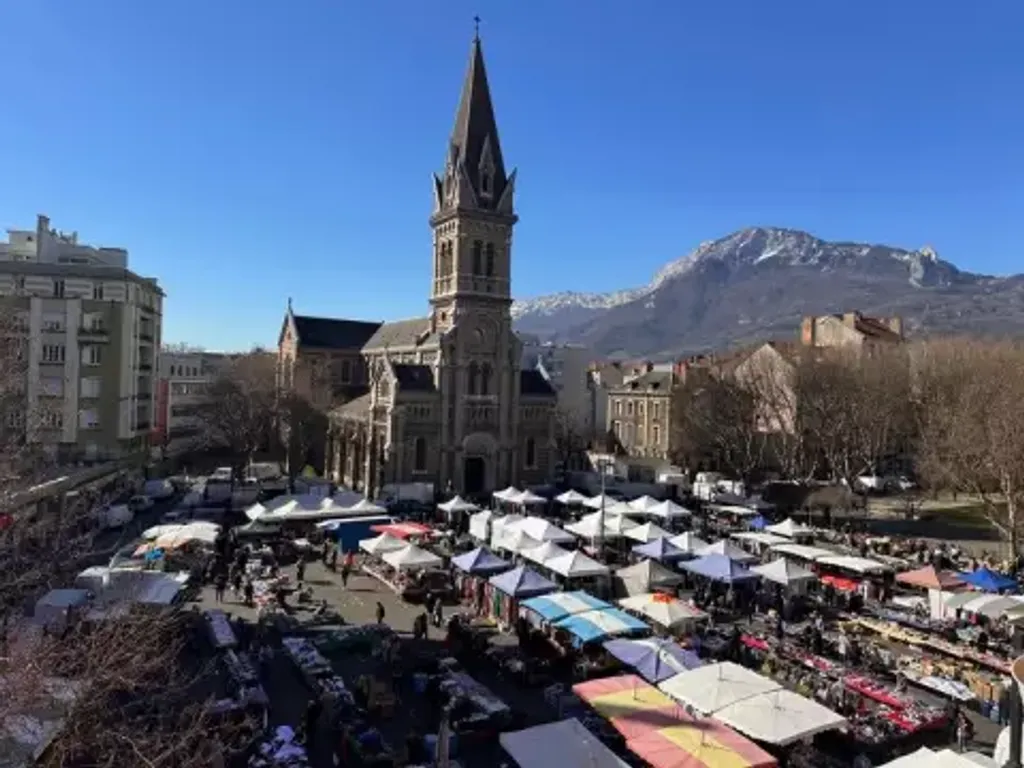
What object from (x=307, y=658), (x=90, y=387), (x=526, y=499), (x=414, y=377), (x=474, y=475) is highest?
(x=414, y=377)

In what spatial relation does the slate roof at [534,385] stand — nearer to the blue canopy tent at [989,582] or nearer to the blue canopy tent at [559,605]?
the blue canopy tent at [989,582]

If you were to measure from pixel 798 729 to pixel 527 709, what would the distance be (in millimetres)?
6819

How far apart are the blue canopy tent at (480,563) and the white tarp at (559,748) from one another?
13712 millimetres

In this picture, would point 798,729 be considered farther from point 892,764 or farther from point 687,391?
point 687,391

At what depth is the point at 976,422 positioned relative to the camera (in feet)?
153

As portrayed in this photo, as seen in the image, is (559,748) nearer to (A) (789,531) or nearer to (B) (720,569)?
(B) (720,569)

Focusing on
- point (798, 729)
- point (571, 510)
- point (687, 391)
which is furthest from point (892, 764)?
point (687, 391)

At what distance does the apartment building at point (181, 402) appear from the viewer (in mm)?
73494

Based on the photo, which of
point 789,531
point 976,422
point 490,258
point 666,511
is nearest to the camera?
point 789,531

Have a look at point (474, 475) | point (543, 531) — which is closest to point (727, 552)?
point (543, 531)

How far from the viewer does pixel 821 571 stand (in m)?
31.8

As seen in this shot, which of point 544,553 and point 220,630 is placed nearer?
point 220,630

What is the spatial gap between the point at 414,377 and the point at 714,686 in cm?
3967

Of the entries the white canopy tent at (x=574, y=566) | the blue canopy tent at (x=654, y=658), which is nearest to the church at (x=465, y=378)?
the white canopy tent at (x=574, y=566)
